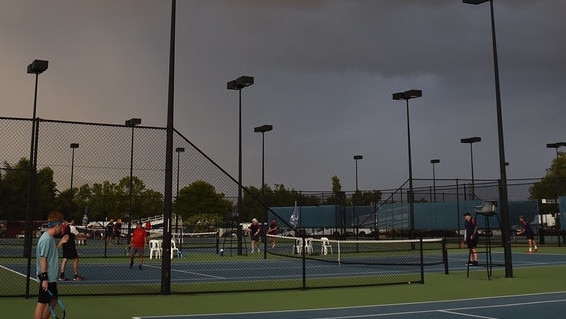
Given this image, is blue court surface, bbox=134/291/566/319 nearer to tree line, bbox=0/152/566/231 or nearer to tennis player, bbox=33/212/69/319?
tennis player, bbox=33/212/69/319

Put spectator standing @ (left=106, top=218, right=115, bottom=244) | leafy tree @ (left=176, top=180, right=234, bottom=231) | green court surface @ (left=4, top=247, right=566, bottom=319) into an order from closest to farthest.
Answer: green court surface @ (left=4, top=247, right=566, bottom=319) < spectator standing @ (left=106, top=218, right=115, bottom=244) < leafy tree @ (left=176, top=180, right=234, bottom=231)

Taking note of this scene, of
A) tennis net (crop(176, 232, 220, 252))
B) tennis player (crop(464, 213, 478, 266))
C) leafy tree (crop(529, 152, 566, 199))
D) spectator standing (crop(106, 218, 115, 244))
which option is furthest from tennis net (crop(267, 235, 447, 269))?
leafy tree (crop(529, 152, 566, 199))

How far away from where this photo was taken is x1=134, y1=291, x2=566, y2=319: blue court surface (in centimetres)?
975

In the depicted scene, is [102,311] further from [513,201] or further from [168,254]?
[513,201]

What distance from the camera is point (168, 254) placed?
12.6 m

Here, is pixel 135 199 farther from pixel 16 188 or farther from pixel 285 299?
pixel 285 299

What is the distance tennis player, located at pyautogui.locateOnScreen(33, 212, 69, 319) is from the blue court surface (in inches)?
91.4

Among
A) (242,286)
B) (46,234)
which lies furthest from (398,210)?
(46,234)

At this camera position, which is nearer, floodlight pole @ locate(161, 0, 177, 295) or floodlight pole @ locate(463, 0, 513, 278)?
floodlight pole @ locate(161, 0, 177, 295)

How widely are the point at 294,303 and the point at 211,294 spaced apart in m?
2.19

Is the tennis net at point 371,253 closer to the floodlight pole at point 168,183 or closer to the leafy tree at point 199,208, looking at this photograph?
the floodlight pole at point 168,183

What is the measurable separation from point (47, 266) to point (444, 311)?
658 centimetres

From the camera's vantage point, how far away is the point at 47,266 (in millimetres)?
7520

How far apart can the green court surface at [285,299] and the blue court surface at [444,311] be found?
0.53 metres
